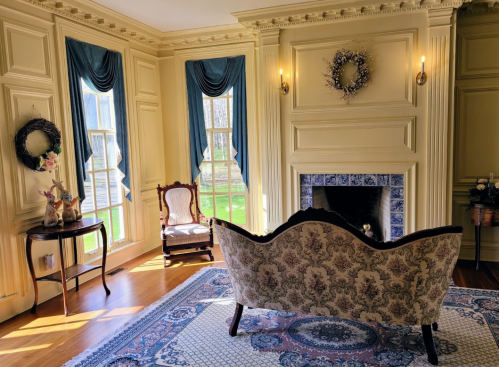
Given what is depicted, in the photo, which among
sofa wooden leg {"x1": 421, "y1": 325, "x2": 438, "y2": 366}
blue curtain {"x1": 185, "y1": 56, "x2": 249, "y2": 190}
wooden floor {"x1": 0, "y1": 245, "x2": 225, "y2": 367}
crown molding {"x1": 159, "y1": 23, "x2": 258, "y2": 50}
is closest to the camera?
sofa wooden leg {"x1": 421, "y1": 325, "x2": 438, "y2": 366}

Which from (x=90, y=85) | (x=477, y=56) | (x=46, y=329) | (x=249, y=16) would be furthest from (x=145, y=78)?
(x=477, y=56)

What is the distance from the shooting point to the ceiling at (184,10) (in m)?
4.14

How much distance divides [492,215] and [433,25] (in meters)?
2.08

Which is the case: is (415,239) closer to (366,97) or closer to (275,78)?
(366,97)

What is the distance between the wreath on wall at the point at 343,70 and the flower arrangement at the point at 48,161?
2933mm

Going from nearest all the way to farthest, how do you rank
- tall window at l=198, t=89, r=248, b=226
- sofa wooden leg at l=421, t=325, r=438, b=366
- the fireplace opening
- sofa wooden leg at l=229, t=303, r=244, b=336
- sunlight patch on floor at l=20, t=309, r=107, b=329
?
sofa wooden leg at l=421, t=325, r=438, b=366 < sofa wooden leg at l=229, t=303, r=244, b=336 < sunlight patch on floor at l=20, t=309, r=107, b=329 < the fireplace opening < tall window at l=198, t=89, r=248, b=226

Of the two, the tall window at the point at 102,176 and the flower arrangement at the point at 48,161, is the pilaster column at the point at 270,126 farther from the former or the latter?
the flower arrangement at the point at 48,161

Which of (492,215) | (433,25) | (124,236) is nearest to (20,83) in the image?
(124,236)

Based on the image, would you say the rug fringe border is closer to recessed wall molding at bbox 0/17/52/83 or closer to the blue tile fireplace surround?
the blue tile fireplace surround

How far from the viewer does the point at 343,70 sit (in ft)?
14.4

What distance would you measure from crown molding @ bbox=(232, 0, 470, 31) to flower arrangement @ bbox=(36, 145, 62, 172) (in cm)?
251

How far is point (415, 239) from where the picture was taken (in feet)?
7.54

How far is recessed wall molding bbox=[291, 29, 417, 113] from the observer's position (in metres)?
4.21

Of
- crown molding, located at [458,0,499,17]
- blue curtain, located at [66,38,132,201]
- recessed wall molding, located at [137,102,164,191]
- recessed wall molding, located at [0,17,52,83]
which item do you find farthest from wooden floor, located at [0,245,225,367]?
crown molding, located at [458,0,499,17]
